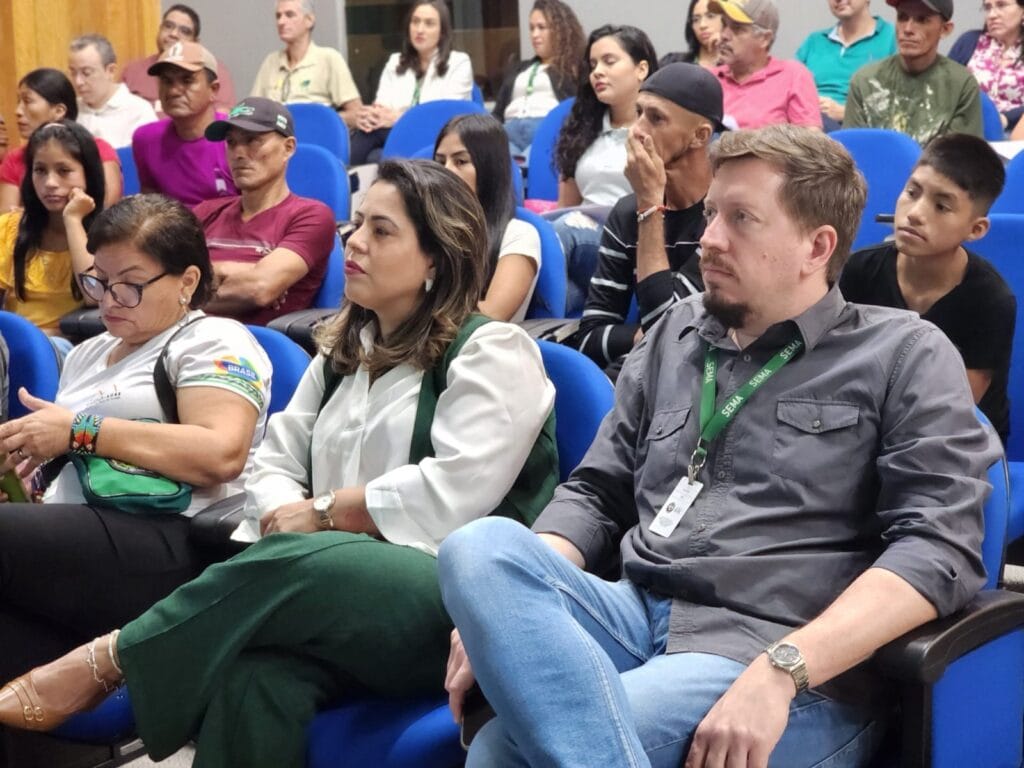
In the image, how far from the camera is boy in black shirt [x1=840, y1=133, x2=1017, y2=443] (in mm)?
2510

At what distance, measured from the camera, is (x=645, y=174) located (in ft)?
9.48

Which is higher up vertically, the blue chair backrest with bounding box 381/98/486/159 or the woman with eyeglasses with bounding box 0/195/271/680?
the blue chair backrest with bounding box 381/98/486/159

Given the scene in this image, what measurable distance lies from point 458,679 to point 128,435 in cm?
89

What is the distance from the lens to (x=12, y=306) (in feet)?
12.8

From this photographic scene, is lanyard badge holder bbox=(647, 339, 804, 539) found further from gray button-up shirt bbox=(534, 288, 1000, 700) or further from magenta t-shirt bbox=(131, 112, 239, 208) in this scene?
magenta t-shirt bbox=(131, 112, 239, 208)

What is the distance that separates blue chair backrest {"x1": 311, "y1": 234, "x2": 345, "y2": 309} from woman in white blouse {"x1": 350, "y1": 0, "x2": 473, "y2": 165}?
2806mm

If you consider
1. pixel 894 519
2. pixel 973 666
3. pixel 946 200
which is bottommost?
pixel 973 666

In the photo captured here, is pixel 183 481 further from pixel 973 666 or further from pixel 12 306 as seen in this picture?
pixel 12 306

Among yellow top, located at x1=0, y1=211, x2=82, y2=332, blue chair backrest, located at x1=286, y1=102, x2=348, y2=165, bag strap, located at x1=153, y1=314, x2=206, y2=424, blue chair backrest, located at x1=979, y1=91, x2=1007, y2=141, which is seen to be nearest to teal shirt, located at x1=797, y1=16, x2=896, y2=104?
blue chair backrest, located at x1=979, y1=91, x2=1007, y2=141

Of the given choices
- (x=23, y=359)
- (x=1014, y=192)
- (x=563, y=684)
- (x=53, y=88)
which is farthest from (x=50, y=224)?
(x=563, y=684)

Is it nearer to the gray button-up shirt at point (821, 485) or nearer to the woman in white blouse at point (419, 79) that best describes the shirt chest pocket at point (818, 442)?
the gray button-up shirt at point (821, 485)

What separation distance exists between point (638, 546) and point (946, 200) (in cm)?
120

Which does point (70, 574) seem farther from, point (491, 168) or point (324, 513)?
point (491, 168)

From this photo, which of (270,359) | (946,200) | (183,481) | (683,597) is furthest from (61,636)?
(946,200)
